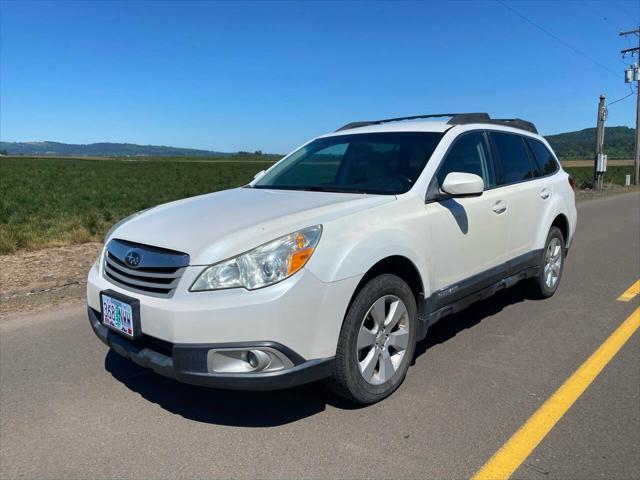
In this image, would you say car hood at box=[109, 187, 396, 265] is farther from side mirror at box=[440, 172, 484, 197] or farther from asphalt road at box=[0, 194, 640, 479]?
asphalt road at box=[0, 194, 640, 479]

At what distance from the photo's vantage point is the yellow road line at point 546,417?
8.66 ft

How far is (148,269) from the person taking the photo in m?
2.98

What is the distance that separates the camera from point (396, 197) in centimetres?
352

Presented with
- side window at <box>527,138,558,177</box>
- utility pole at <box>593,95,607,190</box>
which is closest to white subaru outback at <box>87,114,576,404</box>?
side window at <box>527,138,558,177</box>

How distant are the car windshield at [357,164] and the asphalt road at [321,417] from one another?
142cm

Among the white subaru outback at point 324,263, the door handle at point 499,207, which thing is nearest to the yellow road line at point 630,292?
the white subaru outback at point 324,263

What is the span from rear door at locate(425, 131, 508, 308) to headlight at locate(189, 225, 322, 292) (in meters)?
1.24

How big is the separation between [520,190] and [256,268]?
3055 millimetres

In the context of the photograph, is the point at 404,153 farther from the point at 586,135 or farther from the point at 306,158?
the point at 586,135

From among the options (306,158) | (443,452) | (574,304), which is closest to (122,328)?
(443,452)

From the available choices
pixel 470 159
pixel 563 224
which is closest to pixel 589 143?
pixel 563 224

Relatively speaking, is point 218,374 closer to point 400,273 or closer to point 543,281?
point 400,273

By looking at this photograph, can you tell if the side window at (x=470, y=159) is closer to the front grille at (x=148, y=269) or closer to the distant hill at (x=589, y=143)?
the front grille at (x=148, y=269)

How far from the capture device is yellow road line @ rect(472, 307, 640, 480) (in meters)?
2.64
